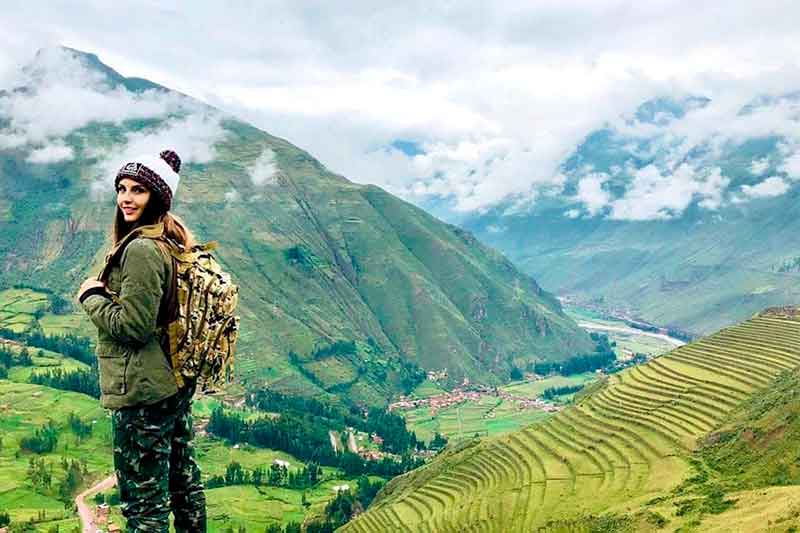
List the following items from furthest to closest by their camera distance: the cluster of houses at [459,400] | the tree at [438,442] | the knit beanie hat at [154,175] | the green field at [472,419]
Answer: the cluster of houses at [459,400] < the green field at [472,419] < the tree at [438,442] < the knit beanie hat at [154,175]

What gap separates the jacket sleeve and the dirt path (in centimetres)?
7052

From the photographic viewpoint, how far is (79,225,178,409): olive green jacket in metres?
6.22

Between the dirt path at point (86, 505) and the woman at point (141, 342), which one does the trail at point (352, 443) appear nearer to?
the dirt path at point (86, 505)

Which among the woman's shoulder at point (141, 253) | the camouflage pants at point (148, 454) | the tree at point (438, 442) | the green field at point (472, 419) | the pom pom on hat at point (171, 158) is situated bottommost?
the tree at point (438, 442)

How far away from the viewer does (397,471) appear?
114688 millimetres

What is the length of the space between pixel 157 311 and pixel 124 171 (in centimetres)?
150

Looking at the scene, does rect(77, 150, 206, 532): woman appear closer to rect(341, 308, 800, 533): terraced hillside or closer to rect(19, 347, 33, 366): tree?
rect(341, 308, 800, 533): terraced hillside

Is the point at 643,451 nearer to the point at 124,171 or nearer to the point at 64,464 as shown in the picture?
the point at 124,171

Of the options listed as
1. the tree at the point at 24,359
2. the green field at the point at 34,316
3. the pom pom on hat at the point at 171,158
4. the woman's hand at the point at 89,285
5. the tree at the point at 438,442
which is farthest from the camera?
the green field at the point at 34,316

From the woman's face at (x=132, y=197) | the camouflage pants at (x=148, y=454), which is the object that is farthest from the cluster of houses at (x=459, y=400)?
the woman's face at (x=132, y=197)

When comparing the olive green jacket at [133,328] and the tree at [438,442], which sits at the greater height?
the olive green jacket at [133,328]

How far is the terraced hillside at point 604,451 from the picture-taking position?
53.5 metres

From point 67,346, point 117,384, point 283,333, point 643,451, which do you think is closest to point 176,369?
point 117,384

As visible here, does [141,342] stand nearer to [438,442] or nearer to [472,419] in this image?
[438,442]
